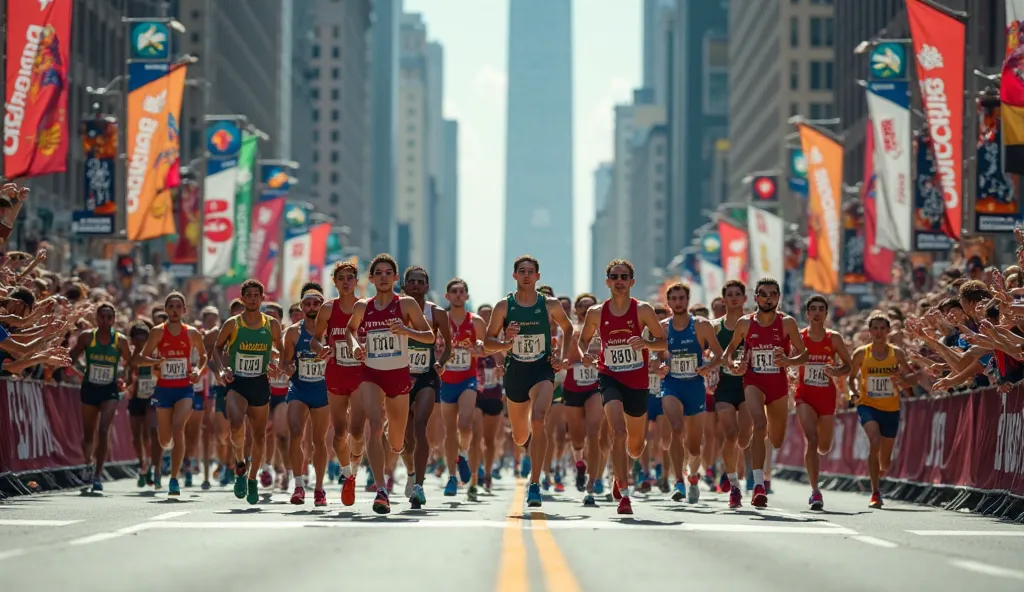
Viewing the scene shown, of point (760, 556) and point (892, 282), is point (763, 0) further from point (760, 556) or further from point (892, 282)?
point (760, 556)

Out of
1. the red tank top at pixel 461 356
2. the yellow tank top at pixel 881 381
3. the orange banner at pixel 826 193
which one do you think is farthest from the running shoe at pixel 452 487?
the orange banner at pixel 826 193

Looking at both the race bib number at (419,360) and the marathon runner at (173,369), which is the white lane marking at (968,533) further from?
the marathon runner at (173,369)

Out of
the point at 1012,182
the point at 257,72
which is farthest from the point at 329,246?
the point at 1012,182

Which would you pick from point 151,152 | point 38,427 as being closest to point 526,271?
point 38,427

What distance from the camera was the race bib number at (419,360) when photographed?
18.1 m

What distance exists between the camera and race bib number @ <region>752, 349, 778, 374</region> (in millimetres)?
18766

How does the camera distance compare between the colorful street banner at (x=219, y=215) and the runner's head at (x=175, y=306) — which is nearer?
the runner's head at (x=175, y=306)

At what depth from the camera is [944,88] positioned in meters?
32.4

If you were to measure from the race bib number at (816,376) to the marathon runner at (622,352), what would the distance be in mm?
2257

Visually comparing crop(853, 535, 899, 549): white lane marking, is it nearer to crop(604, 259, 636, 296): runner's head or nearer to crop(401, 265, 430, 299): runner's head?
crop(604, 259, 636, 296): runner's head

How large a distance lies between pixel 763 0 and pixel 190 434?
4248 inches

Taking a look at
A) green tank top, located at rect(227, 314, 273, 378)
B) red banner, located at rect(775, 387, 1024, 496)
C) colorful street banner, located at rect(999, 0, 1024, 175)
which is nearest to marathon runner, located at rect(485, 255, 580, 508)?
green tank top, located at rect(227, 314, 273, 378)

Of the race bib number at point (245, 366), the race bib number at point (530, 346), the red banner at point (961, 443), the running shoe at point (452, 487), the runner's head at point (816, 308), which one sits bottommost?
the running shoe at point (452, 487)

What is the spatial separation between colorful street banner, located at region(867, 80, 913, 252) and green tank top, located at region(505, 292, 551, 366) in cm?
2228
